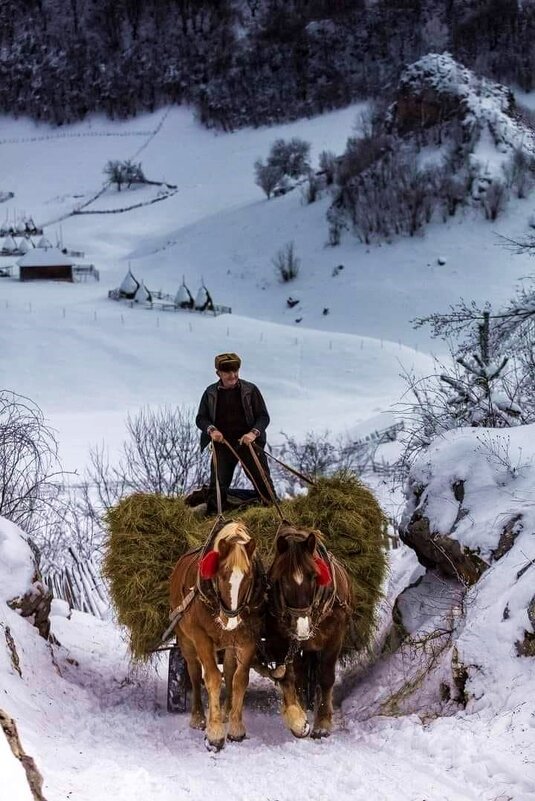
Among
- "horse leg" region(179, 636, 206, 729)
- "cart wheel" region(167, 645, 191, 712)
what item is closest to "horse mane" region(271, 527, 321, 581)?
"horse leg" region(179, 636, 206, 729)

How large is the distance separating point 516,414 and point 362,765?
7.59 meters

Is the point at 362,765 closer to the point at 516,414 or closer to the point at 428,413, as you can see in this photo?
the point at 516,414

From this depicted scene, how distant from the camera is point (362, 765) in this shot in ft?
18.7

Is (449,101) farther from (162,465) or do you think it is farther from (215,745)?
(215,745)

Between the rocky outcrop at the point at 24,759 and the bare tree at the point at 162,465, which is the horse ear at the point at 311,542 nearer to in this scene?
the rocky outcrop at the point at 24,759

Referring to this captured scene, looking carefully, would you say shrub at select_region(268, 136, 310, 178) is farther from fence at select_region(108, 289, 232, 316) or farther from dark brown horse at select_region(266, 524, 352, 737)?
dark brown horse at select_region(266, 524, 352, 737)

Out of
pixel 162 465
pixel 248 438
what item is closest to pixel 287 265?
pixel 162 465

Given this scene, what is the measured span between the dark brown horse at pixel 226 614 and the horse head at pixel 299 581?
194mm

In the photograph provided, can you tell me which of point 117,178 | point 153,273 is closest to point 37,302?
point 153,273

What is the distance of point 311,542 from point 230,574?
2.02 ft

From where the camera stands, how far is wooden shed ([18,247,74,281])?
199ft

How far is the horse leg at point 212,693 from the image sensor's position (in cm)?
627

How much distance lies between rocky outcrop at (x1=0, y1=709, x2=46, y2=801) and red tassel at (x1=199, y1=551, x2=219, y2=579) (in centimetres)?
160

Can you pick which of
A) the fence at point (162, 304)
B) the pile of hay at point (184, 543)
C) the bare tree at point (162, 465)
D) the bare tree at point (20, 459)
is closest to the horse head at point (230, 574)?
the pile of hay at point (184, 543)
